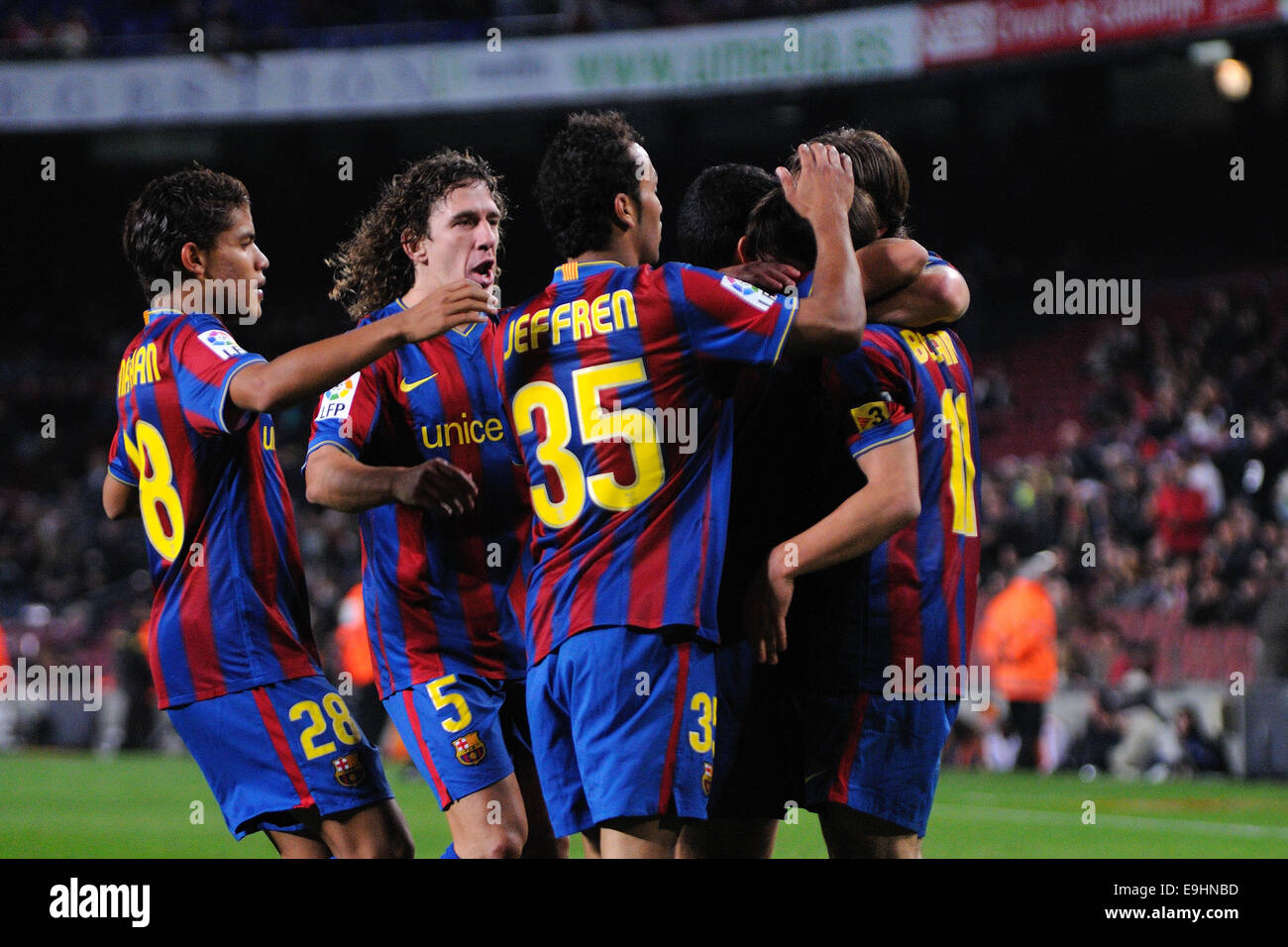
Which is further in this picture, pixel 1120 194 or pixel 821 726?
pixel 1120 194

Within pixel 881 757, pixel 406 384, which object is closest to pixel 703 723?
pixel 881 757

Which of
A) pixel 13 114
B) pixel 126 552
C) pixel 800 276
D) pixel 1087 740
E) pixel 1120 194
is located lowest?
pixel 1087 740

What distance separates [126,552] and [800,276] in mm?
19302

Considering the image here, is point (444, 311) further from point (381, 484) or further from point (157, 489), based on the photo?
point (157, 489)

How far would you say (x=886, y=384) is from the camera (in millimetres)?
3691

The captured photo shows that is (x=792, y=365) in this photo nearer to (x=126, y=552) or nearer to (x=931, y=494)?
(x=931, y=494)

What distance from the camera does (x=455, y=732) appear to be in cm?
437

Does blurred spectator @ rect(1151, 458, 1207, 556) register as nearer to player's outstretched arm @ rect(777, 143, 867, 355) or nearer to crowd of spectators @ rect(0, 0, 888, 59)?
crowd of spectators @ rect(0, 0, 888, 59)

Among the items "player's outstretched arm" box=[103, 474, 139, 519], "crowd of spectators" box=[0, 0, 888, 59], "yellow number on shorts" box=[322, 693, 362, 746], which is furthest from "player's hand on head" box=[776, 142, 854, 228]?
"crowd of spectators" box=[0, 0, 888, 59]

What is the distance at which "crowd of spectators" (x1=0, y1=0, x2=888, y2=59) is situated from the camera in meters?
20.5

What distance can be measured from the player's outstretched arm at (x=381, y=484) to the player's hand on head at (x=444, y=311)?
0.53m

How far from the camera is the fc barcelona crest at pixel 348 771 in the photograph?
13.4ft

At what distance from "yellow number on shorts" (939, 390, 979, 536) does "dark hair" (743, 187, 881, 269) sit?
0.47 meters
